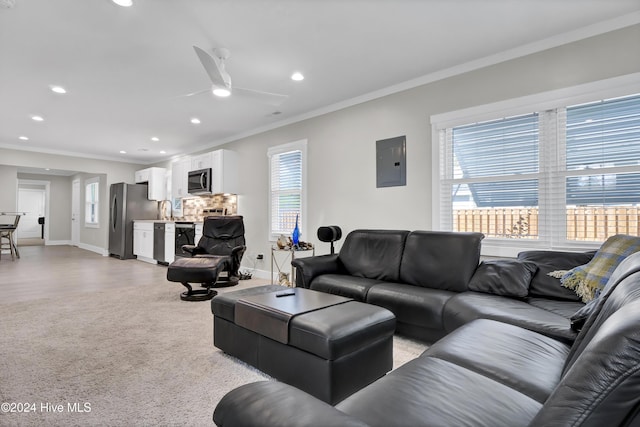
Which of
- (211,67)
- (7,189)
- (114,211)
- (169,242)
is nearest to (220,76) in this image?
(211,67)

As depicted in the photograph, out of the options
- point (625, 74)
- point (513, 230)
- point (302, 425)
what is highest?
point (625, 74)

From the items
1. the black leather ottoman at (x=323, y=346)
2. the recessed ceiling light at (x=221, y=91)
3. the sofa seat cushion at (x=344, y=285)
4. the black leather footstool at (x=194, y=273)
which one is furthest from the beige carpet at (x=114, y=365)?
the recessed ceiling light at (x=221, y=91)

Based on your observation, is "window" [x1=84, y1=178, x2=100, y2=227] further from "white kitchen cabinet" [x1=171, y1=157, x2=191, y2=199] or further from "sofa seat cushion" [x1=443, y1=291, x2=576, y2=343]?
"sofa seat cushion" [x1=443, y1=291, x2=576, y2=343]

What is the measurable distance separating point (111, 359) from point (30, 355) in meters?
0.61

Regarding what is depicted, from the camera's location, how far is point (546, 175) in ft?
9.64

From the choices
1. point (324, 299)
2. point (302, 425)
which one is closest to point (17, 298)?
point (324, 299)

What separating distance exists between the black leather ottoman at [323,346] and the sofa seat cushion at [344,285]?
0.64 meters

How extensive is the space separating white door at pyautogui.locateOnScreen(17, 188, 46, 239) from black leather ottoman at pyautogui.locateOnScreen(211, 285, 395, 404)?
1344 cm

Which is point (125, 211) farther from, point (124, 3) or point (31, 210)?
point (31, 210)

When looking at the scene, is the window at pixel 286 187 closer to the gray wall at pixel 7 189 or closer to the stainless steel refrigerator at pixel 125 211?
the stainless steel refrigerator at pixel 125 211

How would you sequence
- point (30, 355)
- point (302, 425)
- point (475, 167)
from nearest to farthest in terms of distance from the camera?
point (302, 425), point (30, 355), point (475, 167)

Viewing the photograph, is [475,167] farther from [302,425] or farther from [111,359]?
[111,359]

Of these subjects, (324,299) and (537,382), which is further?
(324,299)

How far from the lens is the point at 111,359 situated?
2363 mm
